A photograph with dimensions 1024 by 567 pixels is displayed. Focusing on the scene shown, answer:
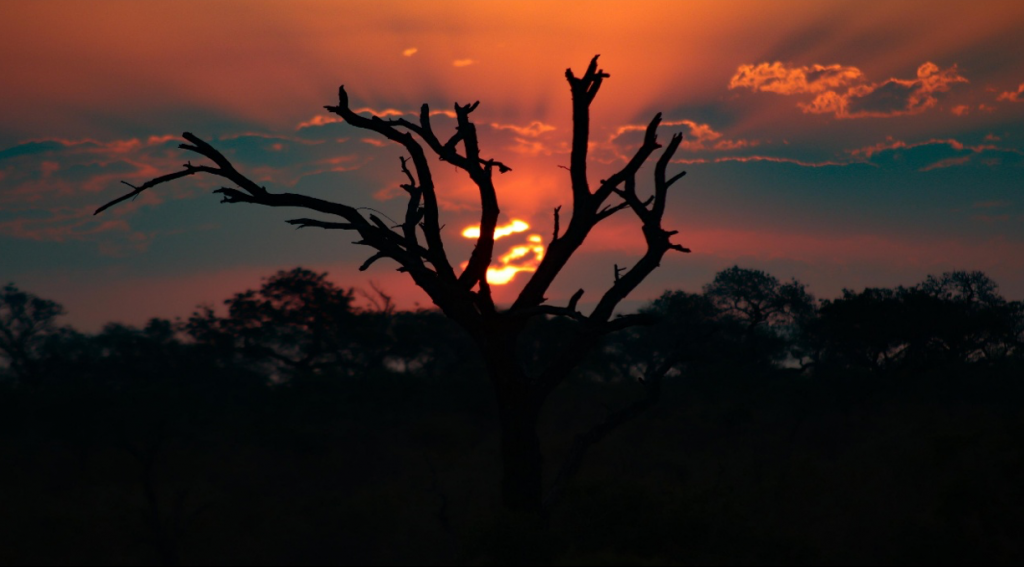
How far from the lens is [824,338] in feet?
146

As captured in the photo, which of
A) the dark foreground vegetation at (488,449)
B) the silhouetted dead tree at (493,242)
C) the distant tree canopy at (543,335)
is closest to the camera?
the silhouetted dead tree at (493,242)

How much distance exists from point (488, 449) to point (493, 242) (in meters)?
28.0

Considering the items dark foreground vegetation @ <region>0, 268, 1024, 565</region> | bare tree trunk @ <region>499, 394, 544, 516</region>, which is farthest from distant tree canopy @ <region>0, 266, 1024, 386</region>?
bare tree trunk @ <region>499, 394, 544, 516</region>

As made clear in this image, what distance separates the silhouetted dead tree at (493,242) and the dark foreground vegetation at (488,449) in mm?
1480

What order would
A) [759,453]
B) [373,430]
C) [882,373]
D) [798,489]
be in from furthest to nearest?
[373,430] → [882,373] → [759,453] → [798,489]

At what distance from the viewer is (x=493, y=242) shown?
9.36m

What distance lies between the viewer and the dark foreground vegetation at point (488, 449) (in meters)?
11.3

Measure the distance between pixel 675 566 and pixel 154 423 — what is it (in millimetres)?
27808

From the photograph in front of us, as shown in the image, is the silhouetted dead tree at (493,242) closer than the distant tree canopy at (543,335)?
Yes

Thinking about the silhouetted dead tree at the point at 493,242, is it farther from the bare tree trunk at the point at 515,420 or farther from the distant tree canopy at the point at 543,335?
the distant tree canopy at the point at 543,335

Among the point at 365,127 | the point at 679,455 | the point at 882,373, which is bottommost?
the point at 679,455

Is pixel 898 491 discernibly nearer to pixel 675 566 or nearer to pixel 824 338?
pixel 675 566

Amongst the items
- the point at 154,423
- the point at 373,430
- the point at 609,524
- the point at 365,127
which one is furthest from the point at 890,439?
the point at 154,423

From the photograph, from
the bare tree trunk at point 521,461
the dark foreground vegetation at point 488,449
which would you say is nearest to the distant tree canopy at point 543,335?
the dark foreground vegetation at point 488,449
